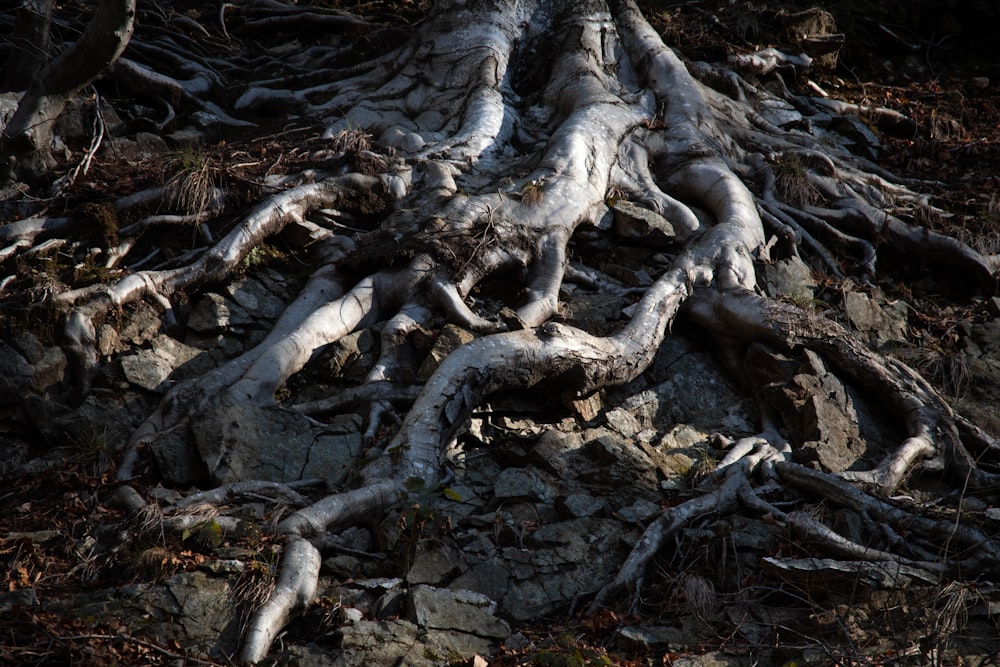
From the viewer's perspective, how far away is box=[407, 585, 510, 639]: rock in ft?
12.4

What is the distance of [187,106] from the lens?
8555mm

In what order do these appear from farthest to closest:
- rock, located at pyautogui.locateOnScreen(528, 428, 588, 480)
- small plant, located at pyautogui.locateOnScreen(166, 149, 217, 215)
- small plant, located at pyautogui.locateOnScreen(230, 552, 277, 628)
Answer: small plant, located at pyautogui.locateOnScreen(166, 149, 217, 215), rock, located at pyautogui.locateOnScreen(528, 428, 588, 480), small plant, located at pyautogui.locateOnScreen(230, 552, 277, 628)

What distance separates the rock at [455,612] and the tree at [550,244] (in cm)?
53

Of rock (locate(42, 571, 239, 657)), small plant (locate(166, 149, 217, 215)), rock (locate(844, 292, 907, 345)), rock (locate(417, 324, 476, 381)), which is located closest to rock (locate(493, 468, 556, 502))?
rock (locate(417, 324, 476, 381))

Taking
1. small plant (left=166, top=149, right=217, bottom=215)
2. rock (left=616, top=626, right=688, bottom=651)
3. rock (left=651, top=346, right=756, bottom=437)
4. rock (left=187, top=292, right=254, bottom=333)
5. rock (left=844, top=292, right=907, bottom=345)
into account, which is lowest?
rock (left=651, top=346, right=756, bottom=437)

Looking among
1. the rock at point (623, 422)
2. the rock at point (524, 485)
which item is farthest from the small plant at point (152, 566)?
the rock at point (623, 422)

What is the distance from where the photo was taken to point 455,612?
3861 mm

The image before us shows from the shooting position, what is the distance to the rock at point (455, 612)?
12.4 feet

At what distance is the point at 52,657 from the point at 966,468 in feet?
17.7

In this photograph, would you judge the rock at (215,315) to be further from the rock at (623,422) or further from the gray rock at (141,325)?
the rock at (623,422)

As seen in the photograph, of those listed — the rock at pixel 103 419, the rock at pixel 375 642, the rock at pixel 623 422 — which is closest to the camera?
the rock at pixel 375 642

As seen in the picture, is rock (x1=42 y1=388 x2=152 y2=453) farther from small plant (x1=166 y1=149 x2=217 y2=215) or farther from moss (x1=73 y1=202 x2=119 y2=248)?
small plant (x1=166 y1=149 x2=217 y2=215)

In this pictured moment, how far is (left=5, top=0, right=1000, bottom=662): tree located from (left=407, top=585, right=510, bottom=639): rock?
0.53 metres

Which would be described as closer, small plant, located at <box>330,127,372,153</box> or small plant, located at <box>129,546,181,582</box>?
small plant, located at <box>129,546,181,582</box>
